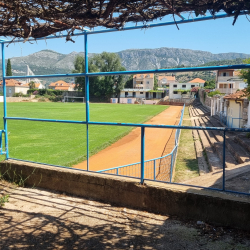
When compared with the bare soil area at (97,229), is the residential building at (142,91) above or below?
above

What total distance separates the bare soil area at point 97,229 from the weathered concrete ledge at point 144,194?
105 mm

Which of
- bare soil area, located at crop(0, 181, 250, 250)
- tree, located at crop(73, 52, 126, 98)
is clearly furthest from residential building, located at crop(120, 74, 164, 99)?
bare soil area, located at crop(0, 181, 250, 250)

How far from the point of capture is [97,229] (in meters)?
3.16

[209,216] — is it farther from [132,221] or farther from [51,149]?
[51,149]

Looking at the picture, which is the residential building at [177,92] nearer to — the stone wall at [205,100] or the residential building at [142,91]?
the residential building at [142,91]

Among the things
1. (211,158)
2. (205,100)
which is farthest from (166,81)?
(211,158)

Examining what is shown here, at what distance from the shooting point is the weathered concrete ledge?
3.12 m

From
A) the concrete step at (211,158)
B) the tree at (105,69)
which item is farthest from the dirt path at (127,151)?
the tree at (105,69)

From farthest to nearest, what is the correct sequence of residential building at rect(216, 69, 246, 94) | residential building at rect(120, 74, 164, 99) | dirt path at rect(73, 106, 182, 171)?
1. residential building at rect(120, 74, 164, 99)
2. residential building at rect(216, 69, 246, 94)
3. dirt path at rect(73, 106, 182, 171)

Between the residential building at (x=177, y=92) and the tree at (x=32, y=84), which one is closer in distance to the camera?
the residential building at (x=177, y=92)

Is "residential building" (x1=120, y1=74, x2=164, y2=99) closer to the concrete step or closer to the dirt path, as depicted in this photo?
the dirt path

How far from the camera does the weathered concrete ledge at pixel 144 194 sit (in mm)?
3125

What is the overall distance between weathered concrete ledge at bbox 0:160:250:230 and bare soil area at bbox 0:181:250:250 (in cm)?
11

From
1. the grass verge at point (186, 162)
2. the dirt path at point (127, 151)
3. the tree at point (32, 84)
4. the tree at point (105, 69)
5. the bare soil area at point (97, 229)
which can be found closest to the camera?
the bare soil area at point (97, 229)
